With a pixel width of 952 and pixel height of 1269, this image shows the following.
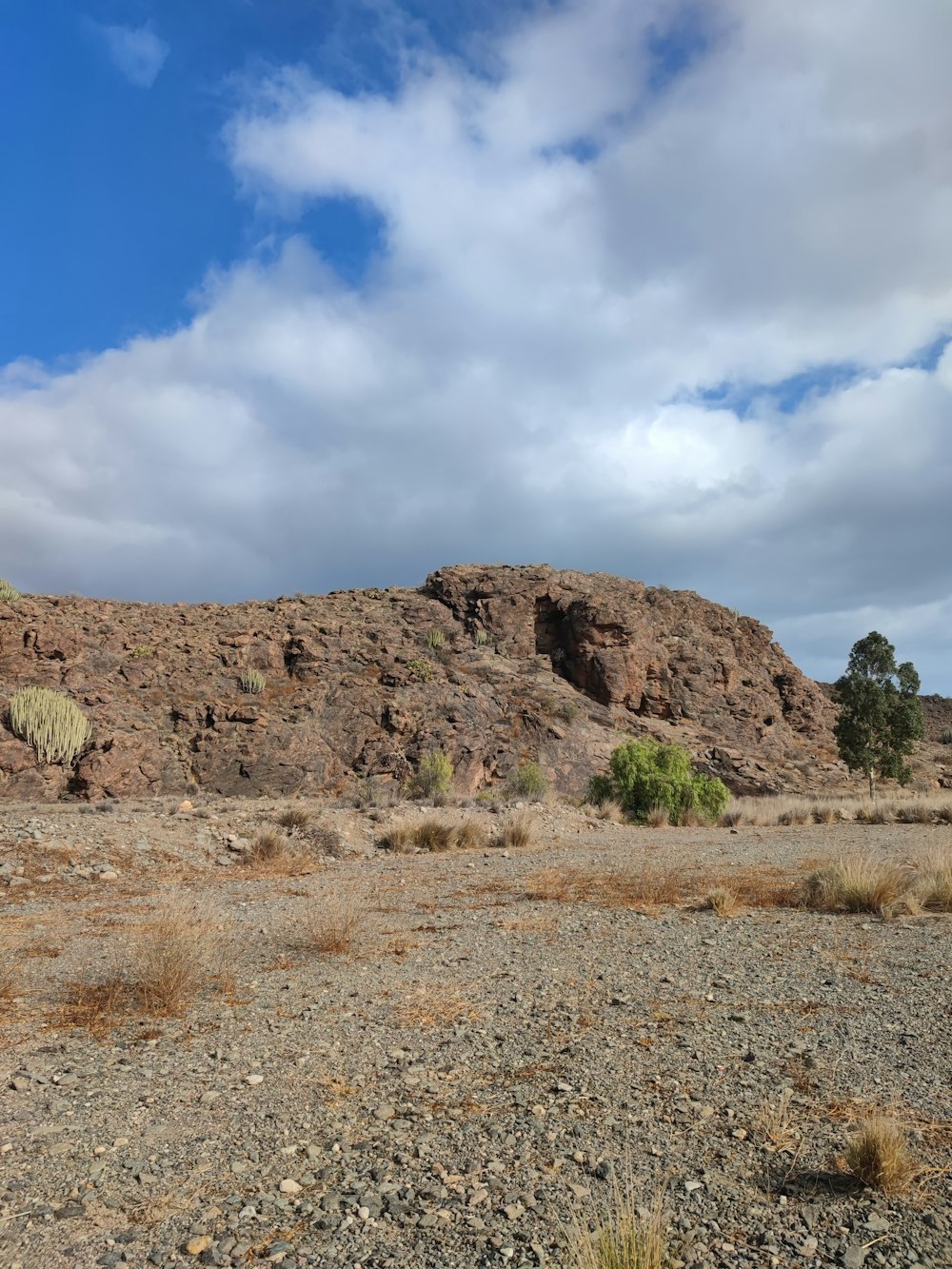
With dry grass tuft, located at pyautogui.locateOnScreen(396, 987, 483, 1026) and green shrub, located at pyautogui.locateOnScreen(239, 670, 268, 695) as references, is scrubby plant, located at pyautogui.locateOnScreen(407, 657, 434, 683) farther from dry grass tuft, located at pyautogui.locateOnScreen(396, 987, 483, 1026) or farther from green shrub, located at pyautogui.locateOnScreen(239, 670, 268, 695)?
dry grass tuft, located at pyautogui.locateOnScreen(396, 987, 483, 1026)

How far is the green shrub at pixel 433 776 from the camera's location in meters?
29.5

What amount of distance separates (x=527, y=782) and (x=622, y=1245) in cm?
2925

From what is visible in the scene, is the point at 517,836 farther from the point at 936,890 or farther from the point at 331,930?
the point at 331,930

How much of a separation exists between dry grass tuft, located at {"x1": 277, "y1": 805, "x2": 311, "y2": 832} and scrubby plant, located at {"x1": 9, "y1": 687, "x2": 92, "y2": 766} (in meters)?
11.9

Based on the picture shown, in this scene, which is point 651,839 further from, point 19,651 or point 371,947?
point 19,651

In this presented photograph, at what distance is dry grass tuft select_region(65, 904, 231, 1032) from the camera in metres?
5.87

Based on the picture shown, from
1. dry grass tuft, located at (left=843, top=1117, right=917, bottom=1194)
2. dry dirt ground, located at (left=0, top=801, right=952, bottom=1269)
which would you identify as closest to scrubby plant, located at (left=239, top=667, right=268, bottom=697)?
dry dirt ground, located at (left=0, top=801, right=952, bottom=1269)

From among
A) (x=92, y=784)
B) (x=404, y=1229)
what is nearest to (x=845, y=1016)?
(x=404, y=1229)

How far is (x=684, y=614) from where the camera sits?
55375 millimetres

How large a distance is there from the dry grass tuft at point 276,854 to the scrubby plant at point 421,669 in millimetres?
21046

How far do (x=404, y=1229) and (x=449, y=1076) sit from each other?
59.7 inches

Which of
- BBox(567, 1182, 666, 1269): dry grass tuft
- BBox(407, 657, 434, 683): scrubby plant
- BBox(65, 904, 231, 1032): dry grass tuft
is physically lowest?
BBox(65, 904, 231, 1032): dry grass tuft

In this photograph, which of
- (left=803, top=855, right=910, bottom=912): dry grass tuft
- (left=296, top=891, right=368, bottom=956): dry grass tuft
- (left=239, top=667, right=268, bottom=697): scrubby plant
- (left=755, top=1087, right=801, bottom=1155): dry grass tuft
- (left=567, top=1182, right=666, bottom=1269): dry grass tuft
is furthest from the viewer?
(left=239, top=667, right=268, bottom=697): scrubby plant

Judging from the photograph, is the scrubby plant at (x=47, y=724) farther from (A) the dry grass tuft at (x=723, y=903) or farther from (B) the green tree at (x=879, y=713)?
(B) the green tree at (x=879, y=713)
